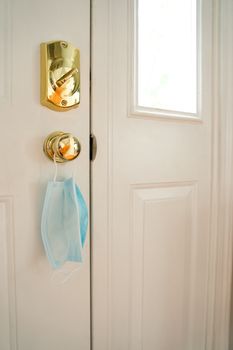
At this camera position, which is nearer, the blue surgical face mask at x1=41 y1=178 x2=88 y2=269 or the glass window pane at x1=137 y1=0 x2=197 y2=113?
the blue surgical face mask at x1=41 y1=178 x2=88 y2=269

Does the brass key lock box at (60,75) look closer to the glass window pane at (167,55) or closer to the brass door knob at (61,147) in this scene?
the brass door knob at (61,147)

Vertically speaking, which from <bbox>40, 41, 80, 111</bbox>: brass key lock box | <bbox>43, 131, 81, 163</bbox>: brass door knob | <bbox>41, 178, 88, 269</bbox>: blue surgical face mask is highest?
<bbox>40, 41, 80, 111</bbox>: brass key lock box

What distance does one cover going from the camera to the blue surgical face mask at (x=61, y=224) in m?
0.43

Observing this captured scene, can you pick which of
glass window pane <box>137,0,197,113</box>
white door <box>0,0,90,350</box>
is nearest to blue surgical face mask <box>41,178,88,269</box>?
white door <box>0,0,90,350</box>

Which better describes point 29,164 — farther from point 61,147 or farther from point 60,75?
point 60,75

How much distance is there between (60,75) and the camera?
43 cm

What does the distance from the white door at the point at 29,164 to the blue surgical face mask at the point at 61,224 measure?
0.02 m

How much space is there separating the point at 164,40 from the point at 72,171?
46cm

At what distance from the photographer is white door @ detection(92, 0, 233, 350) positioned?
515mm

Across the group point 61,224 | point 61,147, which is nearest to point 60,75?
point 61,147

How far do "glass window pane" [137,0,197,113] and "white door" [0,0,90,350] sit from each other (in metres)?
0.17

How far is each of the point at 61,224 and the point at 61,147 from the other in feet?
0.52

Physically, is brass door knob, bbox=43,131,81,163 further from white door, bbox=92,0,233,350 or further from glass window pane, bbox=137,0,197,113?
glass window pane, bbox=137,0,197,113

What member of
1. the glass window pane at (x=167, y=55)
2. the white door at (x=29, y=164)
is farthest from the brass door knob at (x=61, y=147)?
the glass window pane at (x=167, y=55)
